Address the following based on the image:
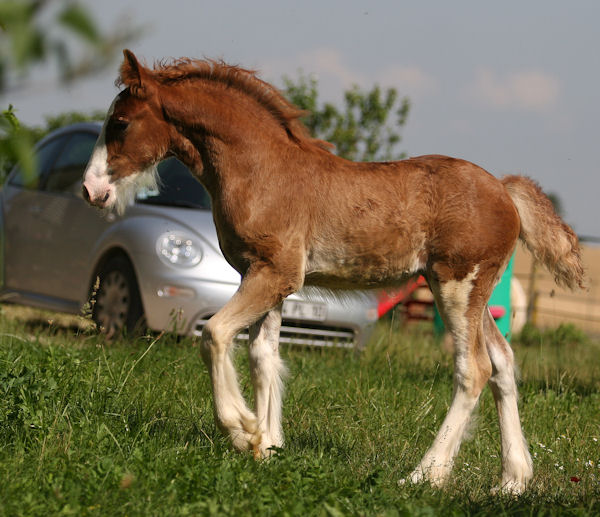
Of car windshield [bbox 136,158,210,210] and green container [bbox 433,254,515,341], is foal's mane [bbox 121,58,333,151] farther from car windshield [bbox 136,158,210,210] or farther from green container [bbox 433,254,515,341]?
green container [bbox 433,254,515,341]

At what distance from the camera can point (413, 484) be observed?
11.8 ft

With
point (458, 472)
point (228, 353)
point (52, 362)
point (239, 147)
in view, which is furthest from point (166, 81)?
point (458, 472)

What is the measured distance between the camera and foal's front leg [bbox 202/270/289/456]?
3.70 m

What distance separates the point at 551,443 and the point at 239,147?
2662 millimetres

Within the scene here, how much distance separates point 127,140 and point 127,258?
319cm

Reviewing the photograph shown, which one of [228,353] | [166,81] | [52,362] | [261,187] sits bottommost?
[52,362]

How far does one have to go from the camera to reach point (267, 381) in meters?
4.08

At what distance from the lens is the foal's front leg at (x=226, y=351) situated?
370cm

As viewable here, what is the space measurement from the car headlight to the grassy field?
2.47 feet

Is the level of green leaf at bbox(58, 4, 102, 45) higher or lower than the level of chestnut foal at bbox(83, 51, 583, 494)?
higher

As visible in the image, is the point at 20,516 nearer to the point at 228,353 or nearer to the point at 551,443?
the point at 228,353

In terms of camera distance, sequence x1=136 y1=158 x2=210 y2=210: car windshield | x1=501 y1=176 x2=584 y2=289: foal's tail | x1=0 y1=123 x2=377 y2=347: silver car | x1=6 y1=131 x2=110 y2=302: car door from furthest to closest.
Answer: x1=6 y1=131 x2=110 y2=302: car door
x1=136 y1=158 x2=210 y2=210: car windshield
x1=0 y1=123 x2=377 y2=347: silver car
x1=501 y1=176 x2=584 y2=289: foal's tail

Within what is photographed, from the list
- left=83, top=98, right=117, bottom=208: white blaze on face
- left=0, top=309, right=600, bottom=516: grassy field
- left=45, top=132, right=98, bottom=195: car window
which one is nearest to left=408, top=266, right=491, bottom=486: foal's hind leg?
left=0, top=309, right=600, bottom=516: grassy field

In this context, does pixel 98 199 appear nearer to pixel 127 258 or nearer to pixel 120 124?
pixel 120 124
